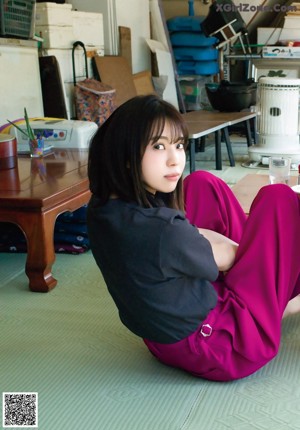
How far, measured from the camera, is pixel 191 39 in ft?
19.1

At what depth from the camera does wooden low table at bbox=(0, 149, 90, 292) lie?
2.08 m

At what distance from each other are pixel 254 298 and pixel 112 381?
0.45m

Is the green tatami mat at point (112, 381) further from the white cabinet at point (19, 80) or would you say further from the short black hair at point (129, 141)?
the white cabinet at point (19, 80)

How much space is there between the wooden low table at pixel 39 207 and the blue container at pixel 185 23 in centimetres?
382

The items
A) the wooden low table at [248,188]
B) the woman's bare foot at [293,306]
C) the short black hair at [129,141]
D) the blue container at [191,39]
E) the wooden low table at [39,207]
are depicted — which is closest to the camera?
the short black hair at [129,141]

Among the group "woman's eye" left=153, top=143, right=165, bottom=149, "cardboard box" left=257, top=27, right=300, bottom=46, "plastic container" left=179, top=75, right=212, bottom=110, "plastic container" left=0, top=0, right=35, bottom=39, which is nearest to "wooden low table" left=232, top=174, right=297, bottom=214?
"woman's eye" left=153, top=143, right=165, bottom=149

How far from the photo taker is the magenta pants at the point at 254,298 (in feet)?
4.53

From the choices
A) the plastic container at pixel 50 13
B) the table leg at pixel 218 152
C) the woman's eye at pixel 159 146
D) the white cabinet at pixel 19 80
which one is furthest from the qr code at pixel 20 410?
the plastic container at pixel 50 13

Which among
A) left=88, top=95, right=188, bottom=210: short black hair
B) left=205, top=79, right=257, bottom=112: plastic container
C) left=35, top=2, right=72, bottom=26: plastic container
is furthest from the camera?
left=205, top=79, right=257, bottom=112: plastic container

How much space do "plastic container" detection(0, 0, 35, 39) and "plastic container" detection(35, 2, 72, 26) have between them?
8.1 inches

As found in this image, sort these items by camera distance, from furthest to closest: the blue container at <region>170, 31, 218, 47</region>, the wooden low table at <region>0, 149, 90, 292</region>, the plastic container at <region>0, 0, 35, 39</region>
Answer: the blue container at <region>170, 31, 218, 47</region>, the plastic container at <region>0, 0, 35, 39</region>, the wooden low table at <region>0, 149, 90, 292</region>

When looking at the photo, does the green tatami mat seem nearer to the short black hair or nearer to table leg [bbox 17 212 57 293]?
table leg [bbox 17 212 57 293]

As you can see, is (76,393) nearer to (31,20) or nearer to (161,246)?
(161,246)

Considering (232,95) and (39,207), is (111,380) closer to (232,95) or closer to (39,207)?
(39,207)
